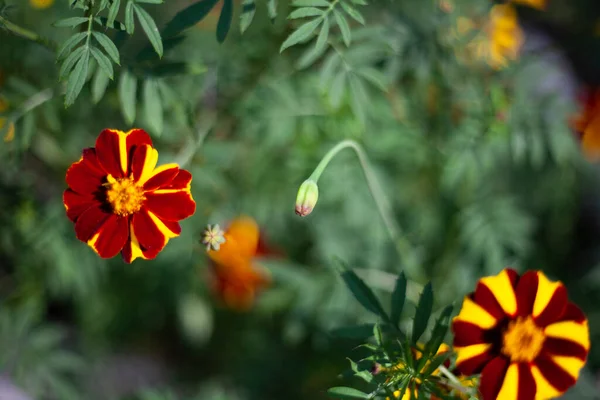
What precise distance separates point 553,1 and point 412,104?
1.21 meters

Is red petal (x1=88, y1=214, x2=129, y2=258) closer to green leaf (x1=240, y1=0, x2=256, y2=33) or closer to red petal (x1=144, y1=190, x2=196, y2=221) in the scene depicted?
red petal (x1=144, y1=190, x2=196, y2=221)

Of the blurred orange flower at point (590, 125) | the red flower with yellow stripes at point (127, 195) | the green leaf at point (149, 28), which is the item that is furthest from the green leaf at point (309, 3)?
the blurred orange flower at point (590, 125)

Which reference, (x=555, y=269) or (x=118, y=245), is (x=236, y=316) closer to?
(x=555, y=269)

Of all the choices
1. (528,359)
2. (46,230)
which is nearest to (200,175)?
(46,230)

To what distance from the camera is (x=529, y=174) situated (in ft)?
7.47

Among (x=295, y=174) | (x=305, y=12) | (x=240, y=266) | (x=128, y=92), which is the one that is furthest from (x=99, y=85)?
(x=240, y=266)

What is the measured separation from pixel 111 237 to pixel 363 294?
42 centimetres

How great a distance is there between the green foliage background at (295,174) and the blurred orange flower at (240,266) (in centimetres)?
7

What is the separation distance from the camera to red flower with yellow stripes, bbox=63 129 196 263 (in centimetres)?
92

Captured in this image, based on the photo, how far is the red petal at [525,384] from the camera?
0.92 metres

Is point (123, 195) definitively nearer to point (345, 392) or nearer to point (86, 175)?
point (86, 175)

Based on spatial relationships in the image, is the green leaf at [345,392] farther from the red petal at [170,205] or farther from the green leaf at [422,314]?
the red petal at [170,205]

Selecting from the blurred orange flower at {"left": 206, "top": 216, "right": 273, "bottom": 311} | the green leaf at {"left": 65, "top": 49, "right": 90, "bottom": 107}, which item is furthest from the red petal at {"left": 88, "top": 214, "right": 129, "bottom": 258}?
the blurred orange flower at {"left": 206, "top": 216, "right": 273, "bottom": 311}

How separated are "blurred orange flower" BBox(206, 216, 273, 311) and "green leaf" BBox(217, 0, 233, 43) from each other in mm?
1048
